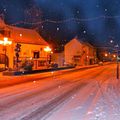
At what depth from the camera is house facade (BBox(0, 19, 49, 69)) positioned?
208 feet

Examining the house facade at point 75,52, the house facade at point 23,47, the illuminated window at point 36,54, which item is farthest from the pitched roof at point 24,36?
the house facade at point 75,52

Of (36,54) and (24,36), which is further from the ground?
(24,36)

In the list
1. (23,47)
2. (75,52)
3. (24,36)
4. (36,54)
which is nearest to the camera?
(23,47)

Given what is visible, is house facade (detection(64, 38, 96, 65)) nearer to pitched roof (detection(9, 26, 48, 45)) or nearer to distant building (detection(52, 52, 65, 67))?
distant building (detection(52, 52, 65, 67))

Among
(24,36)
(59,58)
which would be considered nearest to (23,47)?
(24,36)

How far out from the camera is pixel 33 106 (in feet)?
50.6

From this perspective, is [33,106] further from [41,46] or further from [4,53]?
[41,46]

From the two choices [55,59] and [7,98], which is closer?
[7,98]

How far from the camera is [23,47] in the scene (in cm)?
7544

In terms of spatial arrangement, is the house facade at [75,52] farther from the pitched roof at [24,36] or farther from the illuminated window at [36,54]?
the illuminated window at [36,54]

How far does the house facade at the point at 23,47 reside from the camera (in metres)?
63.5

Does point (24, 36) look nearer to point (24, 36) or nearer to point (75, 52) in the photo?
point (24, 36)

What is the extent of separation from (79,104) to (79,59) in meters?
101

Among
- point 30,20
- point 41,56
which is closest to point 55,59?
point 41,56
